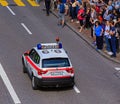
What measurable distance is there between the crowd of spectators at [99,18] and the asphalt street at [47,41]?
34.8 inches

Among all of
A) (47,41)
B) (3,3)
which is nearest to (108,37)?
(47,41)

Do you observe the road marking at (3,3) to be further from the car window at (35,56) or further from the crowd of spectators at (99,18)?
the car window at (35,56)

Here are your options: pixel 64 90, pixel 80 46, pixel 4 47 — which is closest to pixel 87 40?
pixel 80 46

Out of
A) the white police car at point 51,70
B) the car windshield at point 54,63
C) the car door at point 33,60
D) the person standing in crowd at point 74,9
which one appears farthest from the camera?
the person standing in crowd at point 74,9

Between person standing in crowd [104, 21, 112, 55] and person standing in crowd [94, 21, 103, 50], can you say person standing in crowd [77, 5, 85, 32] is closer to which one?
person standing in crowd [94, 21, 103, 50]

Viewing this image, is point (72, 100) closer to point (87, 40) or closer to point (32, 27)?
point (87, 40)

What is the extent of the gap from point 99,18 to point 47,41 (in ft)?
11.8

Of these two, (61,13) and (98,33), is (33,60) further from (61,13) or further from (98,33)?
(61,13)

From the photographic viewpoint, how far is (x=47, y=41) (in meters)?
30.9

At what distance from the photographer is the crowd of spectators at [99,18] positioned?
2864 cm

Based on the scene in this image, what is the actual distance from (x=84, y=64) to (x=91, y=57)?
5.06 ft

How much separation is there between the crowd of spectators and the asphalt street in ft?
2.90

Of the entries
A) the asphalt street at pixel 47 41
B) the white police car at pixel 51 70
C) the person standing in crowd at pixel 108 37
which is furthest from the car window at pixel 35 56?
the person standing in crowd at pixel 108 37

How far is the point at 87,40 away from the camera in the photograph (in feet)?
102
